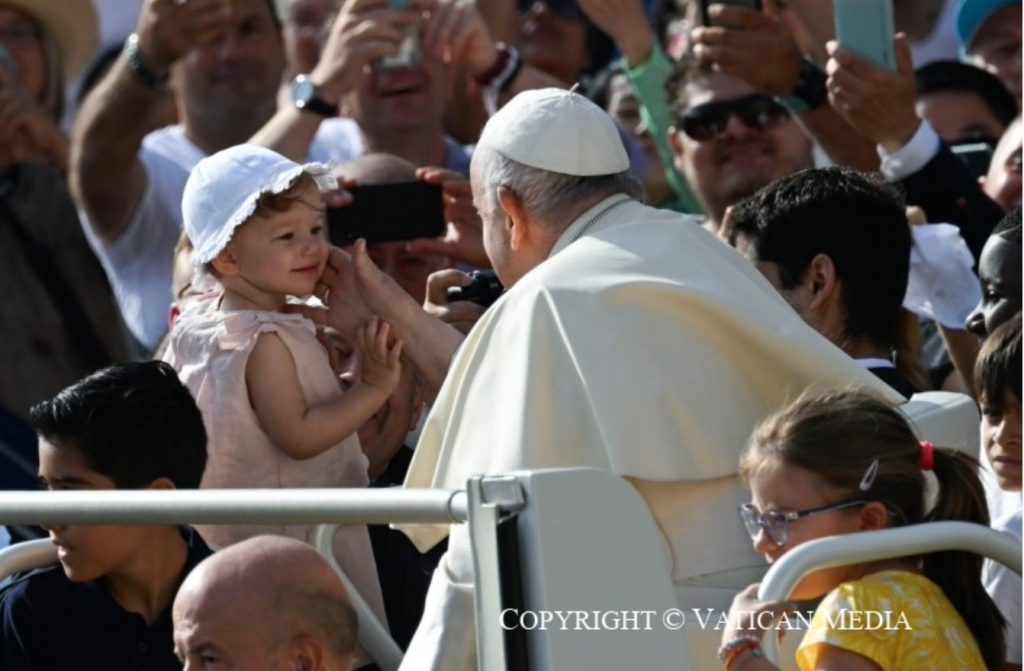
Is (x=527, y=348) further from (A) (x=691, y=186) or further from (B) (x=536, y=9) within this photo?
(B) (x=536, y=9)

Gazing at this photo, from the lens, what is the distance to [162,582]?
4281 millimetres

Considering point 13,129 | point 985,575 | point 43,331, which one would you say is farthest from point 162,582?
point 13,129

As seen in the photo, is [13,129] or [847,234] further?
[13,129]

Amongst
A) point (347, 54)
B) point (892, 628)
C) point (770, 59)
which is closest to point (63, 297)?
point (347, 54)

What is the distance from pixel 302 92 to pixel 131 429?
2.56 meters

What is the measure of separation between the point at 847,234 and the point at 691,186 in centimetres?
184

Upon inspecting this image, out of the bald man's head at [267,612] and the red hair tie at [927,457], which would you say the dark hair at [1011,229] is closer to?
the red hair tie at [927,457]

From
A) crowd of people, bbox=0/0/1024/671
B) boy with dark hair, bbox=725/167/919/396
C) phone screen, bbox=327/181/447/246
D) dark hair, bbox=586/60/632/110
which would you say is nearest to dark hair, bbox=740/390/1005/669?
crowd of people, bbox=0/0/1024/671

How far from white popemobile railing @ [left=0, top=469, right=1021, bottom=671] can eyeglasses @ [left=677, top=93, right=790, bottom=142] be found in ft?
10.9

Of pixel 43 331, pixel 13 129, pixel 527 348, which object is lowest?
pixel 43 331

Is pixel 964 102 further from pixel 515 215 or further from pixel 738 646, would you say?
pixel 738 646

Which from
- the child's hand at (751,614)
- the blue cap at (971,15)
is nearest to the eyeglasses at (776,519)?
the child's hand at (751,614)

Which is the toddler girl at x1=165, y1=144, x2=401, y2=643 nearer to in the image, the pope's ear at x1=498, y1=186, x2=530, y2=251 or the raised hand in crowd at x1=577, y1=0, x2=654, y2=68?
the pope's ear at x1=498, y1=186, x2=530, y2=251

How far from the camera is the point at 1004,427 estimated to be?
4.59 m
